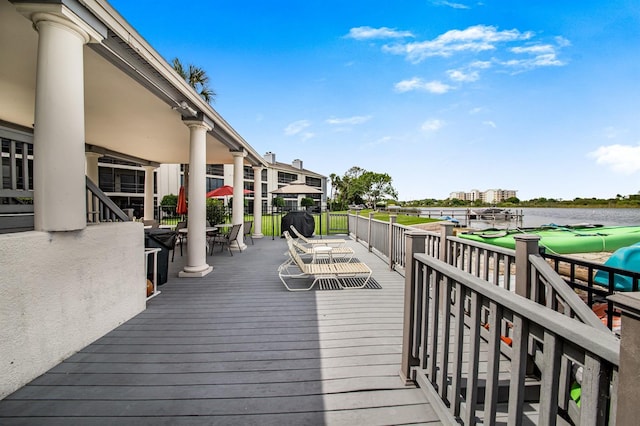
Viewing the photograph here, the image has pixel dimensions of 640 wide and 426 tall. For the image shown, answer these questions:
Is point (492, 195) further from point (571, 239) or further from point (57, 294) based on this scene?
point (57, 294)

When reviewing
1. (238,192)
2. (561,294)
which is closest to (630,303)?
(561,294)

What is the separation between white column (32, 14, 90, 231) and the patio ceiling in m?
0.13

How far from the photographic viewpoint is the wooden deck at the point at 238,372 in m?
1.95

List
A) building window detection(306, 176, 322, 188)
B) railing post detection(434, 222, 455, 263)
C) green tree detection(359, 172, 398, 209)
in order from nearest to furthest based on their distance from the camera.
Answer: railing post detection(434, 222, 455, 263), building window detection(306, 176, 322, 188), green tree detection(359, 172, 398, 209)

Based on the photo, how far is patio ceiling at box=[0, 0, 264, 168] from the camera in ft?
10.1

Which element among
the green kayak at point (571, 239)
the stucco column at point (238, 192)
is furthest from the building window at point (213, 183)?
the green kayak at point (571, 239)

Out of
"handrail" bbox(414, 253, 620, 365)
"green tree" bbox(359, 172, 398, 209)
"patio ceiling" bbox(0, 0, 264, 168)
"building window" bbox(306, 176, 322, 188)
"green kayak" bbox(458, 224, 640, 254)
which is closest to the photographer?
"handrail" bbox(414, 253, 620, 365)

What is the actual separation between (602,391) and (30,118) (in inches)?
381

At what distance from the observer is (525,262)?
2.37m

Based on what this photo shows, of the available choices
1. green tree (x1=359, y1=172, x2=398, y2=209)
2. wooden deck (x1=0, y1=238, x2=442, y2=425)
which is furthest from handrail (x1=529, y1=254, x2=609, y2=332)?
green tree (x1=359, y1=172, x2=398, y2=209)

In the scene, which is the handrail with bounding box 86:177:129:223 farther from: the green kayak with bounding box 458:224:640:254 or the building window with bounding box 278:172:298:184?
the building window with bounding box 278:172:298:184

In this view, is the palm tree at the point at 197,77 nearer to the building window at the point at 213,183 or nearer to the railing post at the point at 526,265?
the building window at the point at 213,183

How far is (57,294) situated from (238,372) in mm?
1822

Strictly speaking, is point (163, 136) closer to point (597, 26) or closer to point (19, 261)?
point (19, 261)
